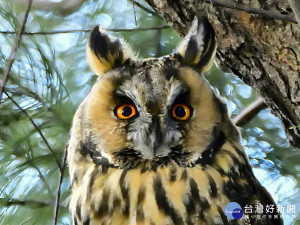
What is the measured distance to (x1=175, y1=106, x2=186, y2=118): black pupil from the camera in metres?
1.73

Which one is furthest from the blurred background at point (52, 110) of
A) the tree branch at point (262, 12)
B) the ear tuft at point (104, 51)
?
the tree branch at point (262, 12)

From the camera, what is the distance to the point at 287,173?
2299 mm

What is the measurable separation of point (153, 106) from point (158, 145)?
0.35 feet

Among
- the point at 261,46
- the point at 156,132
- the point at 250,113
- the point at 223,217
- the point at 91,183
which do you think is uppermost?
the point at 261,46

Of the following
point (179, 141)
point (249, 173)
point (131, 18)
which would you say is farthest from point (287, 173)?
point (131, 18)

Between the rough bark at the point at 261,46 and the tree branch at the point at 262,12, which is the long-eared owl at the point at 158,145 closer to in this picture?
the rough bark at the point at 261,46

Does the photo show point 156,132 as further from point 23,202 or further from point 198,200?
point 23,202

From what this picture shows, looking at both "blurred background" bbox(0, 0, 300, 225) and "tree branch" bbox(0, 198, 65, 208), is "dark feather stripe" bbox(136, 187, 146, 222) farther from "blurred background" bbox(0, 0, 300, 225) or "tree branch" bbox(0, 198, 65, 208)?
"tree branch" bbox(0, 198, 65, 208)

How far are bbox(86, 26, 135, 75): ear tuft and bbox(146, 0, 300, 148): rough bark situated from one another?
23 cm

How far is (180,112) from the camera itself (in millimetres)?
1735

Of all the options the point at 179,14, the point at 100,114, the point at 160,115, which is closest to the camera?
the point at 160,115

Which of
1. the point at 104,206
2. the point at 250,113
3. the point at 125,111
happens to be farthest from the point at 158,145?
the point at 250,113

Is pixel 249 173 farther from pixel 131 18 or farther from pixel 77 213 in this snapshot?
pixel 131 18

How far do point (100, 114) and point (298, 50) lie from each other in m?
0.57
